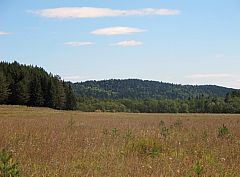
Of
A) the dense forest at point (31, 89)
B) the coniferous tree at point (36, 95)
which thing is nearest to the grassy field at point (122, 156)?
the dense forest at point (31, 89)

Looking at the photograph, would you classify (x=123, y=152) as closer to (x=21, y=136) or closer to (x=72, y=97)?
(x=21, y=136)

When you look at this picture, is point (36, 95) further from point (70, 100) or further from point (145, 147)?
point (145, 147)

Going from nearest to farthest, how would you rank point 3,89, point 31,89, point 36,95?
point 3,89 → point 36,95 → point 31,89

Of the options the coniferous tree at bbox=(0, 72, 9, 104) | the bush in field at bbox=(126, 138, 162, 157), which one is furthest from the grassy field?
the coniferous tree at bbox=(0, 72, 9, 104)

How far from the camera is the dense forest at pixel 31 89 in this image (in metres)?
78.9

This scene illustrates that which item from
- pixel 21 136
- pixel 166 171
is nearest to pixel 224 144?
pixel 166 171

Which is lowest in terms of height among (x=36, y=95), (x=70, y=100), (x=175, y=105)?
Result: (x=175, y=105)

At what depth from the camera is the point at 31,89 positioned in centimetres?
8269

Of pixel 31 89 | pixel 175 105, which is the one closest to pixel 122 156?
pixel 31 89

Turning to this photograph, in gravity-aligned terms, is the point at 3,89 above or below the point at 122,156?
above

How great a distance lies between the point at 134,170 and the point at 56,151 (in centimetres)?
265

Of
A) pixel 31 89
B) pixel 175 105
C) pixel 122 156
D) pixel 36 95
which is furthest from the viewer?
pixel 175 105

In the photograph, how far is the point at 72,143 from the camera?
10.0 meters

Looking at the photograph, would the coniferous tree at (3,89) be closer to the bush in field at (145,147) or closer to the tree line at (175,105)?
the tree line at (175,105)
